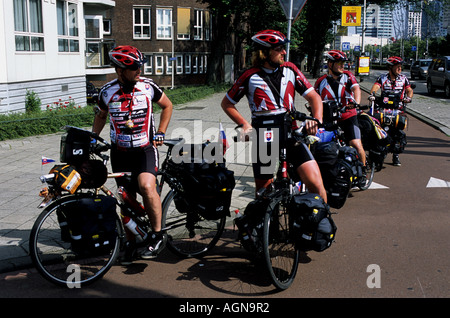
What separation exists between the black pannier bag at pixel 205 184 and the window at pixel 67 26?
15687 millimetres

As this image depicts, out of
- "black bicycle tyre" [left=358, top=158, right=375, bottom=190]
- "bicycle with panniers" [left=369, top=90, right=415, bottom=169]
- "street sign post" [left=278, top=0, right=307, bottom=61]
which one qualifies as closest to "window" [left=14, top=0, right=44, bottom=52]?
"street sign post" [left=278, top=0, right=307, bottom=61]

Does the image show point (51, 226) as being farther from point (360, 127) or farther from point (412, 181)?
point (412, 181)

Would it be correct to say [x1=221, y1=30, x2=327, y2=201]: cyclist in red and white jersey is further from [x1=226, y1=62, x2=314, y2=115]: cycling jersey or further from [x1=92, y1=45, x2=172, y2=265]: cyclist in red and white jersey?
[x1=92, y1=45, x2=172, y2=265]: cyclist in red and white jersey

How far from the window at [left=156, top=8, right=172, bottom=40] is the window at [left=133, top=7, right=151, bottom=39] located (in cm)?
78

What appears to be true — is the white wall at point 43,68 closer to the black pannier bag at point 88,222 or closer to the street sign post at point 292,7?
the street sign post at point 292,7

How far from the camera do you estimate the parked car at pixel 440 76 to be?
25.1 meters

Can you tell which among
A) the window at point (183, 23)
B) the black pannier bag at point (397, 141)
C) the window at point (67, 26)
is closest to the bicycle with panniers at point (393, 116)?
the black pannier bag at point (397, 141)

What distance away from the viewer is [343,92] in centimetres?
728

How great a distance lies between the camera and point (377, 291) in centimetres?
405

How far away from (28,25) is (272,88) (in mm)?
13745

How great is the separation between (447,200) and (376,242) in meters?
2.30

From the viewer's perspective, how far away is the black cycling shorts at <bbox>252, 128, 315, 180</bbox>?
4352mm

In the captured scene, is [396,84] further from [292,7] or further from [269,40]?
[269,40]
